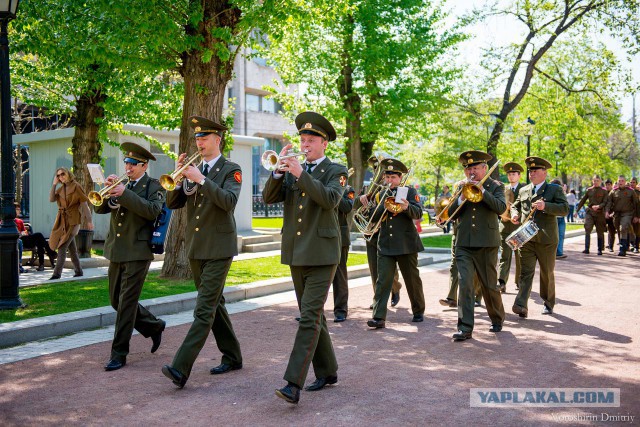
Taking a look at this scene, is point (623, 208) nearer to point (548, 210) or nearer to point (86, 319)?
point (548, 210)

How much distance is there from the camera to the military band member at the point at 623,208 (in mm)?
20906

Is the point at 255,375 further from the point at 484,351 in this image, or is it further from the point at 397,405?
the point at 484,351

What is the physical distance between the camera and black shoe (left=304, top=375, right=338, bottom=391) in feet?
20.1

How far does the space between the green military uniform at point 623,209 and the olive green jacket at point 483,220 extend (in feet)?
44.3

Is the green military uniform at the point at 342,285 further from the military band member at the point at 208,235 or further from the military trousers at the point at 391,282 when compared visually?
the military band member at the point at 208,235

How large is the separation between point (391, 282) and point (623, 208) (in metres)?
14.2

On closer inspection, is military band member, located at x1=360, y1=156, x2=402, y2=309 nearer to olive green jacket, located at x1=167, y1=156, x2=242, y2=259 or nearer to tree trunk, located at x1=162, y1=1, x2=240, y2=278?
tree trunk, located at x1=162, y1=1, x2=240, y2=278

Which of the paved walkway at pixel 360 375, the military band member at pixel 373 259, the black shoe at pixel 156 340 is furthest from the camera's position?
the military band member at pixel 373 259

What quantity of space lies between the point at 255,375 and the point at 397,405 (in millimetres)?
1549

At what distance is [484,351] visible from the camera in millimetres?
7730

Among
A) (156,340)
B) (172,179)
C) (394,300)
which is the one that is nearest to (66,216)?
(394,300)

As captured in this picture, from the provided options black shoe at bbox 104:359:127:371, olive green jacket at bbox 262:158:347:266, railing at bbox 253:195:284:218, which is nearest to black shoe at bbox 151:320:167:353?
black shoe at bbox 104:359:127:371

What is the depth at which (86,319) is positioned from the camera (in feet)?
29.5

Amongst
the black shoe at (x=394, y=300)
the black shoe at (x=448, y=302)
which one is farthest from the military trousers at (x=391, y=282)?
the black shoe at (x=394, y=300)
